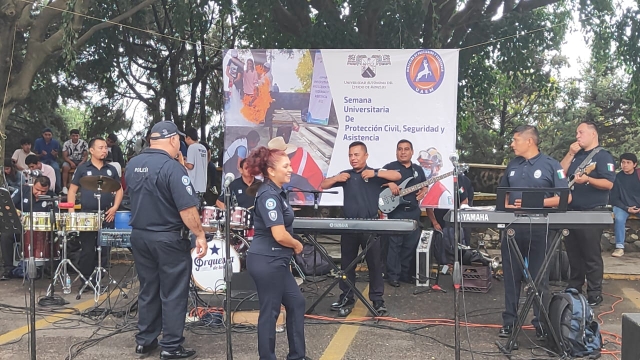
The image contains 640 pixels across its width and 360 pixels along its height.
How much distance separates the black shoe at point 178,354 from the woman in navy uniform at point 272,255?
98 centimetres

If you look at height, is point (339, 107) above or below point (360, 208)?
above

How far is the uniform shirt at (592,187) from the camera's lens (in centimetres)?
625

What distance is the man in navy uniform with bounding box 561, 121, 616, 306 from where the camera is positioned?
625 cm

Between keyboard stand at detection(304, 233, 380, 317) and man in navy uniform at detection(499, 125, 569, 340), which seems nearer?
man in navy uniform at detection(499, 125, 569, 340)

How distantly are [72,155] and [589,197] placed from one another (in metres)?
10.7

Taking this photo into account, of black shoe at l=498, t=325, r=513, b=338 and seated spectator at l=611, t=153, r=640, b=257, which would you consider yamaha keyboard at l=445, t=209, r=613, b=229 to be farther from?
seated spectator at l=611, t=153, r=640, b=257

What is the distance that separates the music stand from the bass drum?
2.89 metres

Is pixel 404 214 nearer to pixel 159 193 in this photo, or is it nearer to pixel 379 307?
pixel 379 307

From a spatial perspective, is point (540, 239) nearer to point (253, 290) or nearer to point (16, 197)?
point (253, 290)

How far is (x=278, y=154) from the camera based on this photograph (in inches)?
166

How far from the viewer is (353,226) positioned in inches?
217

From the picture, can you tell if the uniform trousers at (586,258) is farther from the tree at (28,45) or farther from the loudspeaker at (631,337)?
the tree at (28,45)

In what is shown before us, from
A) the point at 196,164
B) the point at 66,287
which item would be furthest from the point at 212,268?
the point at 196,164

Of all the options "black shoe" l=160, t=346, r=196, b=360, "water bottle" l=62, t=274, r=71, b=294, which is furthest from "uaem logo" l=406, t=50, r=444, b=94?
"water bottle" l=62, t=274, r=71, b=294
